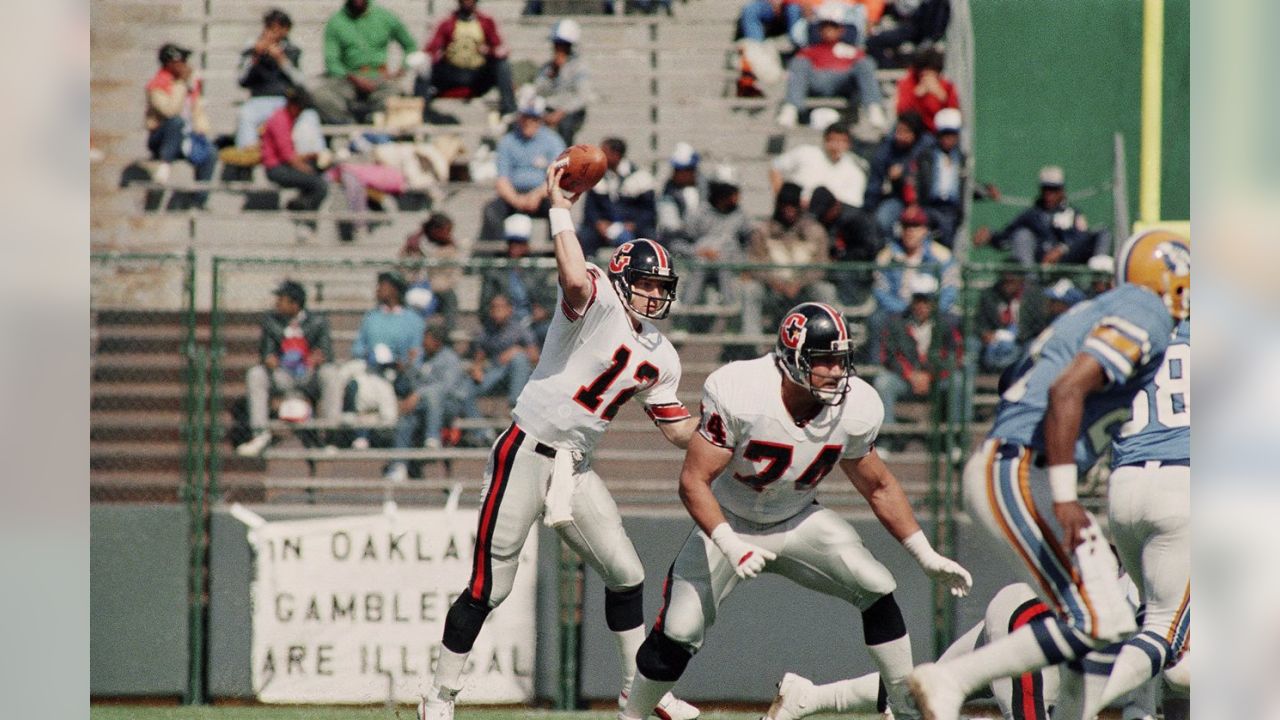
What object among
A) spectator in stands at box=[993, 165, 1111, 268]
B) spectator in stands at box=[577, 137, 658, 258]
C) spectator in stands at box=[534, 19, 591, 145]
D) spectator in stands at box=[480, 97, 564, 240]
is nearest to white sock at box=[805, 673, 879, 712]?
spectator in stands at box=[577, 137, 658, 258]

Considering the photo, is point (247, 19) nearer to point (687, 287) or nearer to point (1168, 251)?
point (687, 287)

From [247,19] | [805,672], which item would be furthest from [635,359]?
[247,19]

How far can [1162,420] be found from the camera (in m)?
5.84

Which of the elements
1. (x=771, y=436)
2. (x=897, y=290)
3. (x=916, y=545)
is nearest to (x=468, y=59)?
(x=897, y=290)

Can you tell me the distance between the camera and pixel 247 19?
41.3 ft

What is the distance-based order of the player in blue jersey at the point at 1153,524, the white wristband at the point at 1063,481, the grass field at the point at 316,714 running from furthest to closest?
the grass field at the point at 316,714, the player in blue jersey at the point at 1153,524, the white wristband at the point at 1063,481

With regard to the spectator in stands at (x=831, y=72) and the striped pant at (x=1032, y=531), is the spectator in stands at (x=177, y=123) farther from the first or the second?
the striped pant at (x=1032, y=531)

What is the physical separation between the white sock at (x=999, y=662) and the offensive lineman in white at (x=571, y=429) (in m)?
1.67

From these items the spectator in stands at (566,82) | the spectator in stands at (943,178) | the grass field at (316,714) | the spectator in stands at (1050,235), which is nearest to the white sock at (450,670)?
the grass field at (316,714)

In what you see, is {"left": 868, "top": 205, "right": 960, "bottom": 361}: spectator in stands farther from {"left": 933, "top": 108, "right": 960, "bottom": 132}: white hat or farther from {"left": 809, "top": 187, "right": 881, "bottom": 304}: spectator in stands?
{"left": 933, "top": 108, "right": 960, "bottom": 132}: white hat

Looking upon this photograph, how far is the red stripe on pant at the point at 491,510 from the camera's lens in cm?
626

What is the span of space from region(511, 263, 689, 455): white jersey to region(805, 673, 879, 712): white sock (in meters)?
1.40

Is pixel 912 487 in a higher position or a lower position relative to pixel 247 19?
lower
